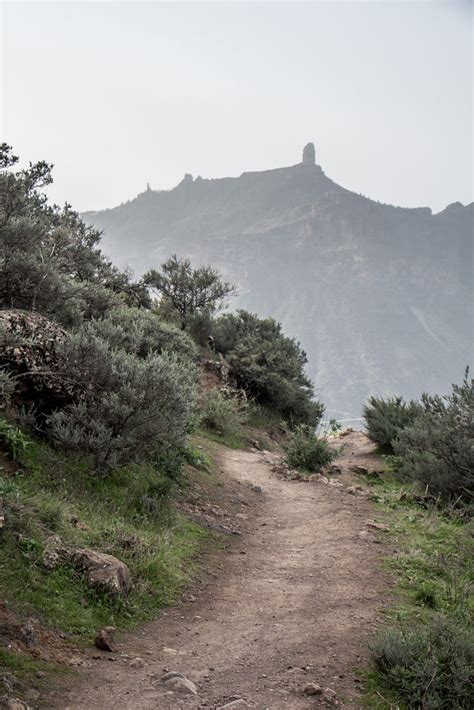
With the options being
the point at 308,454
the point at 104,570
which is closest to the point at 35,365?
the point at 104,570

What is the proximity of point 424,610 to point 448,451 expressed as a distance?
480cm

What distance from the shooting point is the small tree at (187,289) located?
24.8m

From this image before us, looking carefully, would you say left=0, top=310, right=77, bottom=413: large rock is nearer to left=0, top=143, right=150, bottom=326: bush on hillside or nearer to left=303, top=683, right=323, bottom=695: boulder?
left=0, top=143, right=150, bottom=326: bush on hillside

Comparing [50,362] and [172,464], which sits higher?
[50,362]

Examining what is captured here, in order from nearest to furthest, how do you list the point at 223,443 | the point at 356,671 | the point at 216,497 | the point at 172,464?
the point at 356,671 → the point at 172,464 → the point at 216,497 → the point at 223,443

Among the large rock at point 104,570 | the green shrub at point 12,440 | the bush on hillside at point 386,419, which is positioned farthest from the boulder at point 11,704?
the bush on hillside at point 386,419

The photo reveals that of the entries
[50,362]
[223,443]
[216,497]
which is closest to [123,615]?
[50,362]

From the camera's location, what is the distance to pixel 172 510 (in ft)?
23.3

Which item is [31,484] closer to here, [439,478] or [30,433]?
[30,433]

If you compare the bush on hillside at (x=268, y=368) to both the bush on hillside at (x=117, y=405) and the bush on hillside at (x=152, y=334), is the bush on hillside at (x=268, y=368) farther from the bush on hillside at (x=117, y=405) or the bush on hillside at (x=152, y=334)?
the bush on hillside at (x=117, y=405)

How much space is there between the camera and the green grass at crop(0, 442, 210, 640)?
4.11m

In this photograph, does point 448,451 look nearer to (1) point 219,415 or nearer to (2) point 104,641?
(2) point 104,641

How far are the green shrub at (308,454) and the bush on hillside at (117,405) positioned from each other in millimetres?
6404

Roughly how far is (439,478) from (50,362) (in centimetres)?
721
